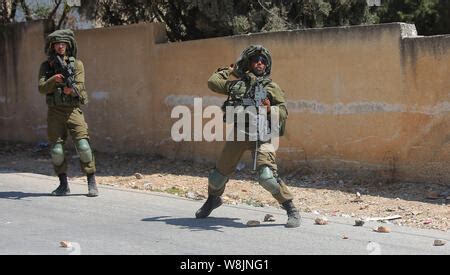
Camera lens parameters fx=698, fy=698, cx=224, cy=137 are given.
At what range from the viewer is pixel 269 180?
6.39 meters

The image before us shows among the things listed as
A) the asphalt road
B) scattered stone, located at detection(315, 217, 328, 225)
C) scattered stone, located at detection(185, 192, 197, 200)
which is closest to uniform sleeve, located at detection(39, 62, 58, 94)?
the asphalt road

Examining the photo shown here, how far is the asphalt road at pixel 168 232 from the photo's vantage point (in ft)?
19.3

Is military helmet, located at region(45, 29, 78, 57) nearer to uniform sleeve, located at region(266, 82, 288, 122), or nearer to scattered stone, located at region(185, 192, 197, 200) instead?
scattered stone, located at region(185, 192, 197, 200)

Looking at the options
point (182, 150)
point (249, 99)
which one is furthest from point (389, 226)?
point (182, 150)

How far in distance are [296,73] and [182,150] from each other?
→ 2.33 m

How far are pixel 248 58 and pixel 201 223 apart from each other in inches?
67.1

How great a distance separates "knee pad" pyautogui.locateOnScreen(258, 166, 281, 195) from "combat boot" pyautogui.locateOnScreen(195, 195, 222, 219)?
760mm

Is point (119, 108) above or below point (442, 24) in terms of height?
below

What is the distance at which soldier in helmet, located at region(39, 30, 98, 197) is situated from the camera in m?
8.00

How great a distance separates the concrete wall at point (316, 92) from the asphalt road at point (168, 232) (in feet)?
5.11

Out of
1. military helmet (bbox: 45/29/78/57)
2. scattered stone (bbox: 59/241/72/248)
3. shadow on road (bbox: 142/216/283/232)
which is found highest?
military helmet (bbox: 45/29/78/57)

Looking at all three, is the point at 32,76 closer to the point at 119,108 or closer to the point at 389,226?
the point at 119,108

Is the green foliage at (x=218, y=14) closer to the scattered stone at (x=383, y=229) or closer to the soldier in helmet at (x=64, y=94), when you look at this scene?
the soldier in helmet at (x=64, y=94)

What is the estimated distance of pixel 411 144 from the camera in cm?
827
